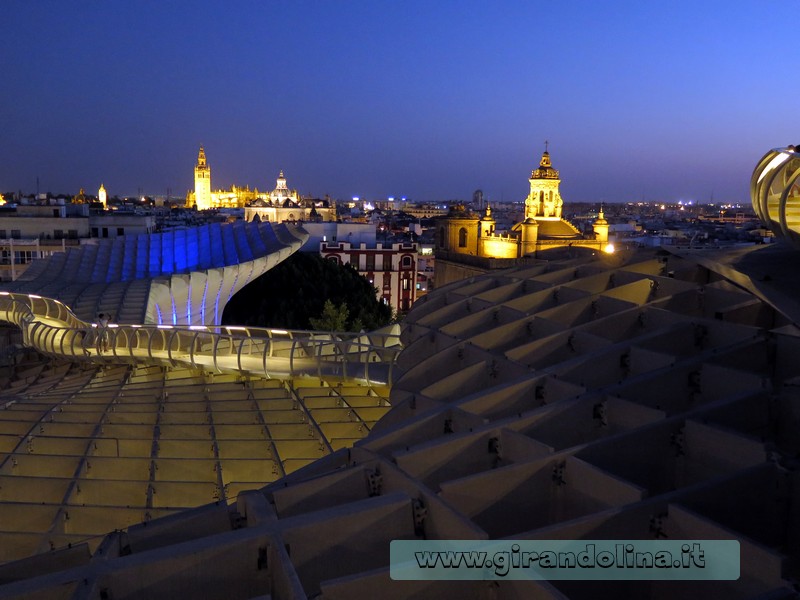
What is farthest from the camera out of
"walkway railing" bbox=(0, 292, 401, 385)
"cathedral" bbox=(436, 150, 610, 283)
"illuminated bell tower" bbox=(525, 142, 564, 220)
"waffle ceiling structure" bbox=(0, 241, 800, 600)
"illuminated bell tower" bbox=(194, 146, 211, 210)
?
"illuminated bell tower" bbox=(194, 146, 211, 210)

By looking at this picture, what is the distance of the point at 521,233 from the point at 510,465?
51097 mm

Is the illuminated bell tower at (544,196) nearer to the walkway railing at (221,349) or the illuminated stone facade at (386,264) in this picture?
the illuminated stone facade at (386,264)

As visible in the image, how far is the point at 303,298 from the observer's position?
109 feet

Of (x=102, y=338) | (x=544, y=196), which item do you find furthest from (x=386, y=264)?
(x=102, y=338)

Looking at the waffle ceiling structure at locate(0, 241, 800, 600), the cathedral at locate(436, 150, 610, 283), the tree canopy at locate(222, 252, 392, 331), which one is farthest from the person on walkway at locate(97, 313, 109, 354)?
the cathedral at locate(436, 150, 610, 283)

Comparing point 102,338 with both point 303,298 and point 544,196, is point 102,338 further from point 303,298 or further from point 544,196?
point 544,196

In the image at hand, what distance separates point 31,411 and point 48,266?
1923 centimetres

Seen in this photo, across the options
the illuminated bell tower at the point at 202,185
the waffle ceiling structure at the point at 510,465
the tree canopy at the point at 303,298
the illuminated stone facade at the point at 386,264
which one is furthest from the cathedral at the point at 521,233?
the illuminated bell tower at the point at 202,185

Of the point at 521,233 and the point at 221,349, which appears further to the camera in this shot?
the point at 521,233

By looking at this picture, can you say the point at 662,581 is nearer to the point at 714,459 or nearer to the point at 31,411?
the point at 714,459

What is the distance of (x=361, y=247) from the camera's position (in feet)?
178

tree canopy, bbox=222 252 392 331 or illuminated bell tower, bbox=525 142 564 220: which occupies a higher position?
illuminated bell tower, bbox=525 142 564 220

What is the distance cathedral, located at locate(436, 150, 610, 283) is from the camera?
5394 cm

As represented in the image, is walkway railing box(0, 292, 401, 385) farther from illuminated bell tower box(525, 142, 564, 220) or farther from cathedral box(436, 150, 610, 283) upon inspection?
illuminated bell tower box(525, 142, 564, 220)
